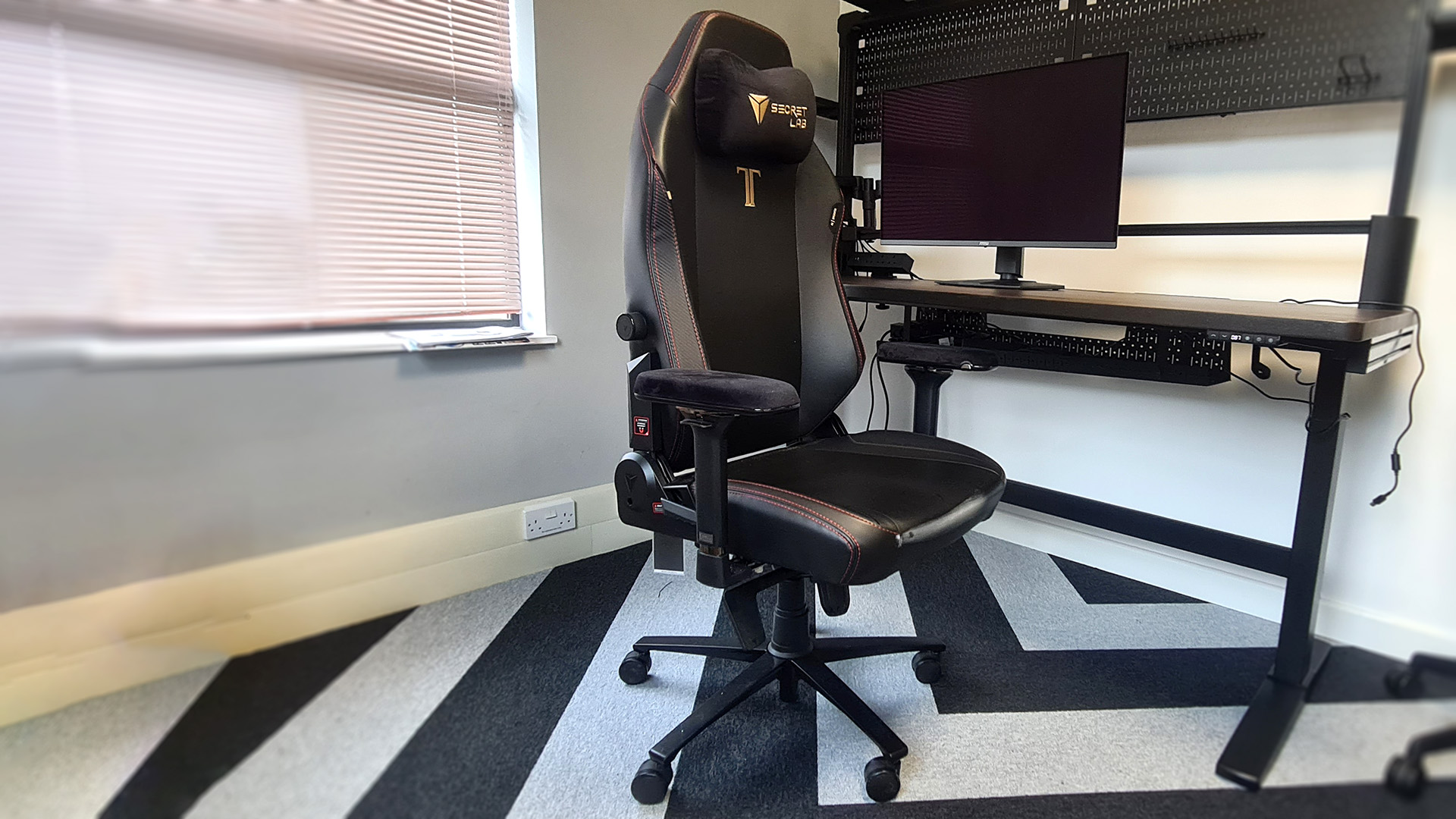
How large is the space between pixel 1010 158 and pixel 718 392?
1247mm

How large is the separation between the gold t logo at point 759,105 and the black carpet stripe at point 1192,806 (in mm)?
1190

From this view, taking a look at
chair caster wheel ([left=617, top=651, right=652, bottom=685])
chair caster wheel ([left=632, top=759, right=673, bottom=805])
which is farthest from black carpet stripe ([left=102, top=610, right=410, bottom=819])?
chair caster wheel ([left=617, top=651, right=652, bottom=685])

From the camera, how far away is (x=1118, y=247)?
6.29 ft

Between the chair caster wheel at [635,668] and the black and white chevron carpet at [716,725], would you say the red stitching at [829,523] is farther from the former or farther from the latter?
the chair caster wheel at [635,668]

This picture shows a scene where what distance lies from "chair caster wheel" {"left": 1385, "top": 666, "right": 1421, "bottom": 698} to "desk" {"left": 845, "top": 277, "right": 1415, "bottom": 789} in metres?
0.09

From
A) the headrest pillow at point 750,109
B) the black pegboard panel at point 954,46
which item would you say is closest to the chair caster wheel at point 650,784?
the headrest pillow at point 750,109

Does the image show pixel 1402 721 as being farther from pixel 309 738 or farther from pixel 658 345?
pixel 658 345

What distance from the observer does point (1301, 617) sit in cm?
82

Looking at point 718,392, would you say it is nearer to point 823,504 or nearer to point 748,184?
point 823,504

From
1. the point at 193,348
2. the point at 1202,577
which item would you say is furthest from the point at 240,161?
the point at 1202,577

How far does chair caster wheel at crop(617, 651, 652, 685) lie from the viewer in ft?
4.99

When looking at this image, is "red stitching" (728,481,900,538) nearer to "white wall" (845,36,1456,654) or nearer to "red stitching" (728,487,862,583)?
"red stitching" (728,487,862,583)

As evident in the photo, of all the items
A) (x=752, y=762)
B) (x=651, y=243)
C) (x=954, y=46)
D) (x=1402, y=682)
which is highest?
(x=954, y=46)

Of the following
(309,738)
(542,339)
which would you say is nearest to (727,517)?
(542,339)
